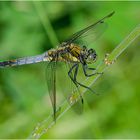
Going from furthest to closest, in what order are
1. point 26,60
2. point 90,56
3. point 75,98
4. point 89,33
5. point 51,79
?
point 26,60 < point 89,33 < point 90,56 < point 51,79 < point 75,98

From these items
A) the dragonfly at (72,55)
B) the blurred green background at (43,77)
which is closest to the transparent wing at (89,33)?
the dragonfly at (72,55)

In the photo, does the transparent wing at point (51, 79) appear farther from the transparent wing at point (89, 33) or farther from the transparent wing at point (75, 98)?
the transparent wing at point (89, 33)

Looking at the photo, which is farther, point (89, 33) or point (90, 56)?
point (89, 33)

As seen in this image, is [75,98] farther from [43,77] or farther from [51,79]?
[43,77]

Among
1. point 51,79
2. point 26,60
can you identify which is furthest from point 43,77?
point 51,79


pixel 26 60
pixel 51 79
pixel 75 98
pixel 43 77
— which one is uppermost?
pixel 26 60

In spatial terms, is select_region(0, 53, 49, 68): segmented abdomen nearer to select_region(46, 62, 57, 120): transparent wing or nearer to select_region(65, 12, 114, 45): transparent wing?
select_region(46, 62, 57, 120): transparent wing
